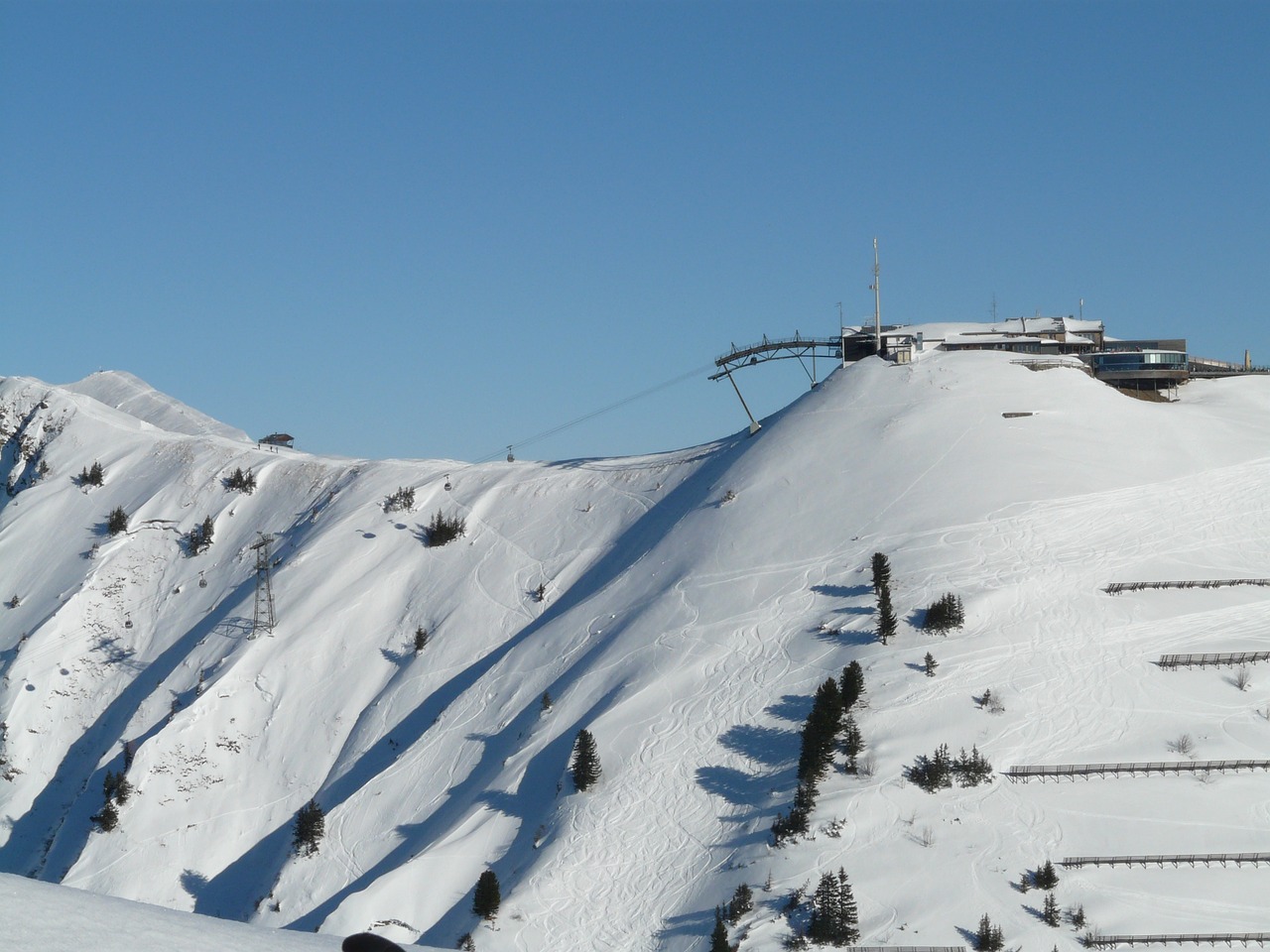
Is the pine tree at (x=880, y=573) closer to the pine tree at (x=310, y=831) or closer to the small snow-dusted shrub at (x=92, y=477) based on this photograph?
the pine tree at (x=310, y=831)

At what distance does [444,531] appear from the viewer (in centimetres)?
6231

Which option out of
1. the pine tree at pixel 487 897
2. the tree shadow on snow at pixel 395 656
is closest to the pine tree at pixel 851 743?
the pine tree at pixel 487 897

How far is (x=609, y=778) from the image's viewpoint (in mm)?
→ 39188

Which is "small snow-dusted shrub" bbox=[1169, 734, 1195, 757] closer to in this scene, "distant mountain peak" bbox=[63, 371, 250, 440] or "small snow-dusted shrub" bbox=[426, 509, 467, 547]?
"small snow-dusted shrub" bbox=[426, 509, 467, 547]

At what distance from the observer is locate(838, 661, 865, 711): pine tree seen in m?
38.0

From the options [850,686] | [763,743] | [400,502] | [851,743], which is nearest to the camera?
[851,743]

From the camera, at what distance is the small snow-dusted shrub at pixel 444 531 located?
6219 cm

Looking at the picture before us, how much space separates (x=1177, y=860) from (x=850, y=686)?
10700 mm

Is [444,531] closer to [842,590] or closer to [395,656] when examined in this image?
[395,656]

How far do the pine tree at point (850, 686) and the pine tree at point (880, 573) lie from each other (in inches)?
235

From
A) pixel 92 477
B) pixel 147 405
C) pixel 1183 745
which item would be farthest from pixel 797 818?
pixel 147 405

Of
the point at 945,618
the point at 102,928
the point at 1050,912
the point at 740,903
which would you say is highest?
the point at 945,618

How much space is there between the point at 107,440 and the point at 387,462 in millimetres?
22721

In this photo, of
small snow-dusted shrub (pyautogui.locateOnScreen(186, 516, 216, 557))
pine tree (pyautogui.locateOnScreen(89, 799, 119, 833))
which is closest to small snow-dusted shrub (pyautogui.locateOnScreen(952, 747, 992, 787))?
pine tree (pyautogui.locateOnScreen(89, 799, 119, 833))
